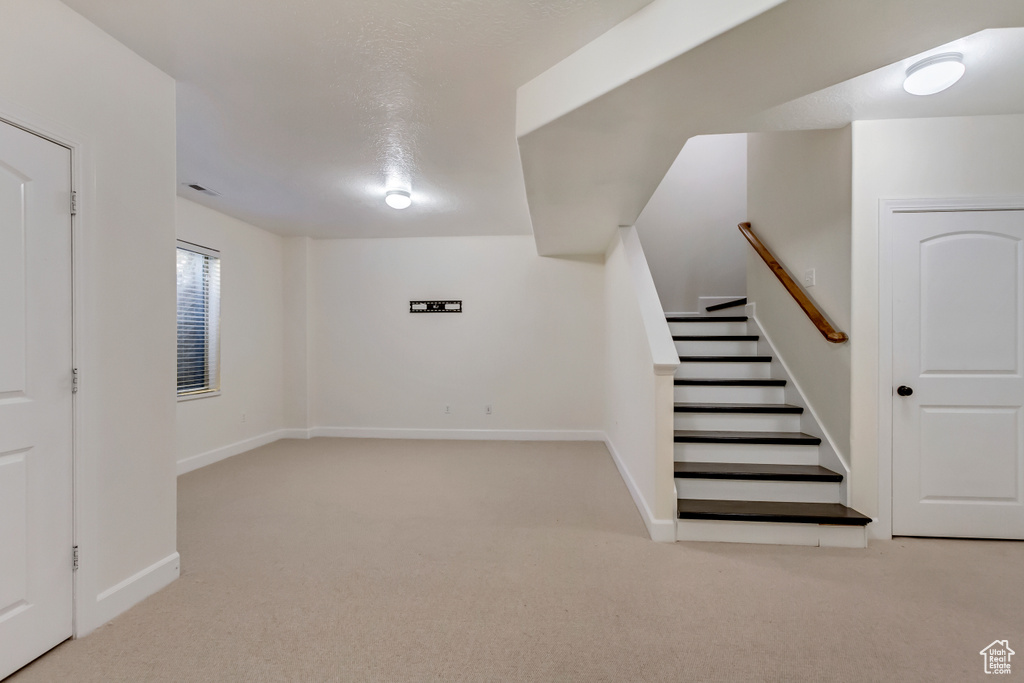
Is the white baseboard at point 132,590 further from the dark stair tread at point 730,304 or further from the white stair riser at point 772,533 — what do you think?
the dark stair tread at point 730,304

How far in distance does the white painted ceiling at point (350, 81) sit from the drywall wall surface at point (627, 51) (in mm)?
64

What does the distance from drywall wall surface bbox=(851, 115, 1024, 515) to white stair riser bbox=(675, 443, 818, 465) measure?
0.31 m

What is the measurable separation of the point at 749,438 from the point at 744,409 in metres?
0.27

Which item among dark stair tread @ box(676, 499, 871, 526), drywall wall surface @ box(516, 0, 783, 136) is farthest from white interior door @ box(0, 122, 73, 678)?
dark stair tread @ box(676, 499, 871, 526)

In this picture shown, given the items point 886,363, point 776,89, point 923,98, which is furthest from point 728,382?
point 776,89

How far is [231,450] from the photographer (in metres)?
4.54

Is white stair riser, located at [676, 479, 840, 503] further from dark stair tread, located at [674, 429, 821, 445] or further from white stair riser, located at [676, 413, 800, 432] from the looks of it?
white stair riser, located at [676, 413, 800, 432]

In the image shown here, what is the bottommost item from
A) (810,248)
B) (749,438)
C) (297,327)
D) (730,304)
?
(749,438)

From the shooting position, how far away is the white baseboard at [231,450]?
4.02 meters

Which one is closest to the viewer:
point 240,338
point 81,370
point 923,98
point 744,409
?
point 81,370

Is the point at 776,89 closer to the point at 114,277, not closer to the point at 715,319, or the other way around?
the point at 715,319

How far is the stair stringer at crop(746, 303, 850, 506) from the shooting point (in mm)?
2615

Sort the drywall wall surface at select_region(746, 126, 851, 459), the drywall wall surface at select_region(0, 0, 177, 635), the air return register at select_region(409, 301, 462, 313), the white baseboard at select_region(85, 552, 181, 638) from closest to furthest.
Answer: the drywall wall surface at select_region(0, 0, 177, 635) → the white baseboard at select_region(85, 552, 181, 638) → the drywall wall surface at select_region(746, 126, 851, 459) → the air return register at select_region(409, 301, 462, 313)

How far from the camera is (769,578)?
215cm
